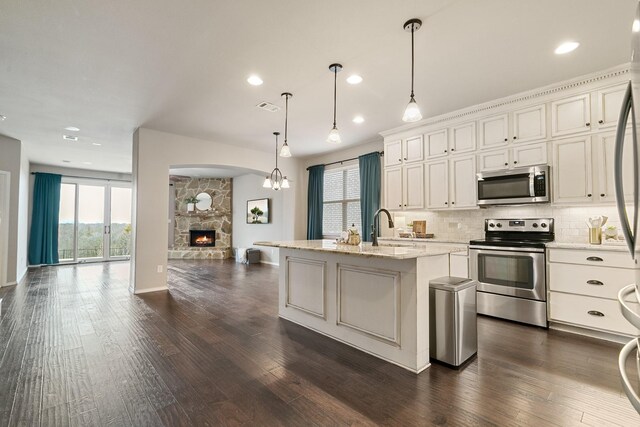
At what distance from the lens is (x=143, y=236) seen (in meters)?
5.22

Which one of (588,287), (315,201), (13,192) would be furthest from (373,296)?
(13,192)

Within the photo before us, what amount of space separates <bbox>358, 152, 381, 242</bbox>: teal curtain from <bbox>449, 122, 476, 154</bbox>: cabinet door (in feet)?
5.26

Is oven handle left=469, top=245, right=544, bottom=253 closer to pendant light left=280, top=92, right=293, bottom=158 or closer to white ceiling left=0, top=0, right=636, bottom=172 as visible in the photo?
white ceiling left=0, top=0, right=636, bottom=172

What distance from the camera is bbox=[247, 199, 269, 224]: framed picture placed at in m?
8.85

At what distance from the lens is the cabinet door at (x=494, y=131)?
4.00m

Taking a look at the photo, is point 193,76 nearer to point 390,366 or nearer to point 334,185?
point 390,366

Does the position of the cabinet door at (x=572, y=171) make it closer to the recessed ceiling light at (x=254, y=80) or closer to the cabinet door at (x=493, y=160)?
the cabinet door at (x=493, y=160)

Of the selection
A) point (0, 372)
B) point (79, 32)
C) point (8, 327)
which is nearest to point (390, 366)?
point (0, 372)

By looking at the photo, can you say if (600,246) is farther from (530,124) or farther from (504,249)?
(530,124)

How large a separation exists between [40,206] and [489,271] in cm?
1063

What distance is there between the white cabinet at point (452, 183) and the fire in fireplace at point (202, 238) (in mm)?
8004

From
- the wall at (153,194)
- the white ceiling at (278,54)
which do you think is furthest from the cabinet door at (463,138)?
the wall at (153,194)

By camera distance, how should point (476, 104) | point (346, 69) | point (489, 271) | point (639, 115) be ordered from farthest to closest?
1. point (476, 104)
2. point (489, 271)
3. point (346, 69)
4. point (639, 115)

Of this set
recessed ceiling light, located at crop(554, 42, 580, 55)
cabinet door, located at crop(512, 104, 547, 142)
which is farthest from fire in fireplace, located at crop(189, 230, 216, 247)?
recessed ceiling light, located at crop(554, 42, 580, 55)
